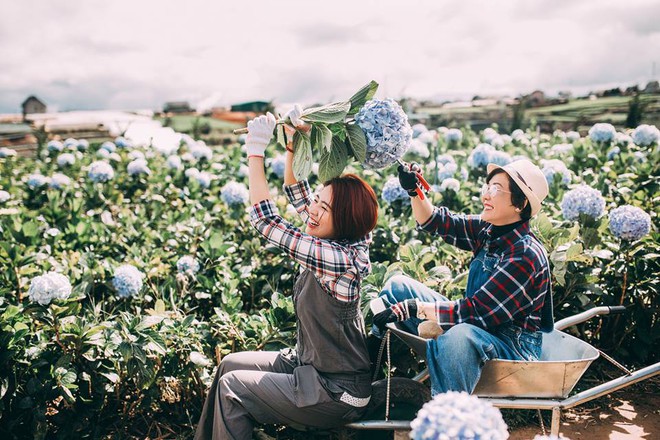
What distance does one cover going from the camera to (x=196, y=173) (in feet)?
16.9

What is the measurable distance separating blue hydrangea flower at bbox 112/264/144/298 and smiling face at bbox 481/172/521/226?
1.77 metres

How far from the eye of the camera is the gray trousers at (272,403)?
192cm

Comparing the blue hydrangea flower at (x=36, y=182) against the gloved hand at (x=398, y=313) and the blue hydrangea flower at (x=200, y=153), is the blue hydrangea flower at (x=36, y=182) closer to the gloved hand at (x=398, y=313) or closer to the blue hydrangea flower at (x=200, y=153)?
the blue hydrangea flower at (x=200, y=153)

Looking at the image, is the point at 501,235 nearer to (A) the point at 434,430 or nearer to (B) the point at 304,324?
(B) the point at 304,324

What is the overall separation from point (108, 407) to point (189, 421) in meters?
0.41

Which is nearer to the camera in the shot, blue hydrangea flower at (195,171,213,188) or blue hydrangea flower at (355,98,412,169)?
blue hydrangea flower at (355,98,412,169)

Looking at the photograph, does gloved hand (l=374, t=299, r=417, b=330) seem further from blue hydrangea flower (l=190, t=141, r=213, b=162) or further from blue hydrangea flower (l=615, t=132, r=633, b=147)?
blue hydrangea flower (l=615, t=132, r=633, b=147)

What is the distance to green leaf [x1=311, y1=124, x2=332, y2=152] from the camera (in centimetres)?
189

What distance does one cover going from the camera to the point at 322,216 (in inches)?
77.7

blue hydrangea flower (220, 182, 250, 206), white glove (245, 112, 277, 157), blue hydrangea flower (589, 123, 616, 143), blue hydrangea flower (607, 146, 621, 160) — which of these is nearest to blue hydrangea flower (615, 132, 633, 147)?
blue hydrangea flower (589, 123, 616, 143)

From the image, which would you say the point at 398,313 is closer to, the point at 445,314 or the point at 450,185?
the point at 445,314

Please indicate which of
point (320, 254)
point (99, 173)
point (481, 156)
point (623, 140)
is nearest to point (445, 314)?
point (320, 254)

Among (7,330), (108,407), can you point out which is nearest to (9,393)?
(7,330)

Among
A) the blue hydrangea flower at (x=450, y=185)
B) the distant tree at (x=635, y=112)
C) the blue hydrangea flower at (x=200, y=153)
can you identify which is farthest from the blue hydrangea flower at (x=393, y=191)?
the distant tree at (x=635, y=112)
